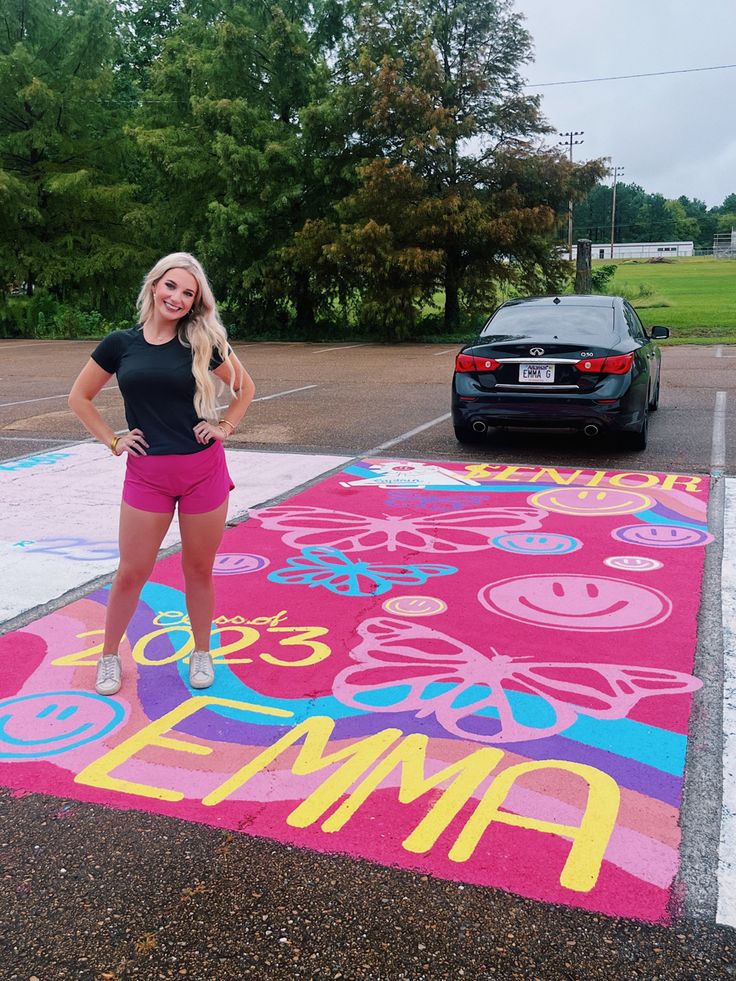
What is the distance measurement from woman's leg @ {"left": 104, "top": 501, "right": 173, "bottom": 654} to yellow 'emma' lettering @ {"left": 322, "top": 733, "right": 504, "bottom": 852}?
49.3 inches

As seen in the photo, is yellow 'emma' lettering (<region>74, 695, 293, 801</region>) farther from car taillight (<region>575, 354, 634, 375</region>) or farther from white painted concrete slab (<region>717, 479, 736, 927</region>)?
car taillight (<region>575, 354, 634, 375</region>)

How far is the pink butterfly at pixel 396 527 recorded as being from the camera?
5.72 m

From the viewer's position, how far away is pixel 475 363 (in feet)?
27.7

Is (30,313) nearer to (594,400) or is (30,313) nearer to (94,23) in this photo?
(94,23)

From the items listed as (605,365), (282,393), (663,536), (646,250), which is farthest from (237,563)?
(646,250)

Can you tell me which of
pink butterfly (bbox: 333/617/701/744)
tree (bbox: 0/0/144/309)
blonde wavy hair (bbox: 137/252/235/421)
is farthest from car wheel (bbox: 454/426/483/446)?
tree (bbox: 0/0/144/309)

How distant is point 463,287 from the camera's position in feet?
77.6

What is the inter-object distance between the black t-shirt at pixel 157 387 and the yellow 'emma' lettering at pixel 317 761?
117 centimetres

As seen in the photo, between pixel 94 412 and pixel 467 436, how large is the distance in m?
5.98

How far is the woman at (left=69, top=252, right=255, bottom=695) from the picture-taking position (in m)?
3.42

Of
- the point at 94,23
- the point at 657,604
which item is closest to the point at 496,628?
the point at 657,604

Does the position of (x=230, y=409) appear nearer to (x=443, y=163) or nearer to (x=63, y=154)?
(x=443, y=163)

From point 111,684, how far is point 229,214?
21.5 meters

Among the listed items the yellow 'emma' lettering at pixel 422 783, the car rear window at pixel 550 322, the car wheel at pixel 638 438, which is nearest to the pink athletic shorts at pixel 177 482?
the yellow 'emma' lettering at pixel 422 783
